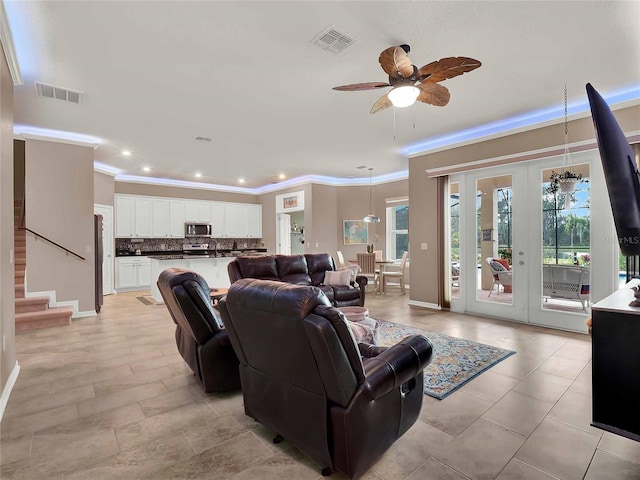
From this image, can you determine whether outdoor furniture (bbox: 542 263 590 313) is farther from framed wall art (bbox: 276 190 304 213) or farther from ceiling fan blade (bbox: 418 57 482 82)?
framed wall art (bbox: 276 190 304 213)

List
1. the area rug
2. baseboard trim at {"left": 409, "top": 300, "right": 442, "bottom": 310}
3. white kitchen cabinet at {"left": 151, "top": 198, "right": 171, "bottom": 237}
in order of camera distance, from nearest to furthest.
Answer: the area rug → baseboard trim at {"left": 409, "top": 300, "right": 442, "bottom": 310} → white kitchen cabinet at {"left": 151, "top": 198, "right": 171, "bottom": 237}

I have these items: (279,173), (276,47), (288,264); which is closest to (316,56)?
(276,47)

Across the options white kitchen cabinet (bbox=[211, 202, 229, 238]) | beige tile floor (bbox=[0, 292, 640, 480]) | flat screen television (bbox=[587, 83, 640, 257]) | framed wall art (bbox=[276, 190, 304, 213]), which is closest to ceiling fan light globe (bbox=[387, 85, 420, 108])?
flat screen television (bbox=[587, 83, 640, 257])

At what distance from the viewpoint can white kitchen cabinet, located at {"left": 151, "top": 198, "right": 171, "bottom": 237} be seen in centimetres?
866

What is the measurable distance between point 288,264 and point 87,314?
11.3 ft

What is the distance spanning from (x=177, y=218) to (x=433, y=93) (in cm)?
788

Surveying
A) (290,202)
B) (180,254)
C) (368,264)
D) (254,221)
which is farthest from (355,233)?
(180,254)

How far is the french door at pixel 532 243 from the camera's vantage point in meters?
4.16

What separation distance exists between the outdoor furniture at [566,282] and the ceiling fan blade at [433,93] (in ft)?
10.00

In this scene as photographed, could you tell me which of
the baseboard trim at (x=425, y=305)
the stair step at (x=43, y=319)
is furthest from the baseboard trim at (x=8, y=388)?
the baseboard trim at (x=425, y=305)

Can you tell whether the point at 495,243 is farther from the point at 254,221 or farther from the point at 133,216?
the point at 133,216

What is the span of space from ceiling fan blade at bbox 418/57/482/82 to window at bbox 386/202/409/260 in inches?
248

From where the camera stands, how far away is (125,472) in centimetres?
180

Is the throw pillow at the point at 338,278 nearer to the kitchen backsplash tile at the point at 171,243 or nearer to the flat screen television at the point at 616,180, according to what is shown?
the flat screen television at the point at 616,180
